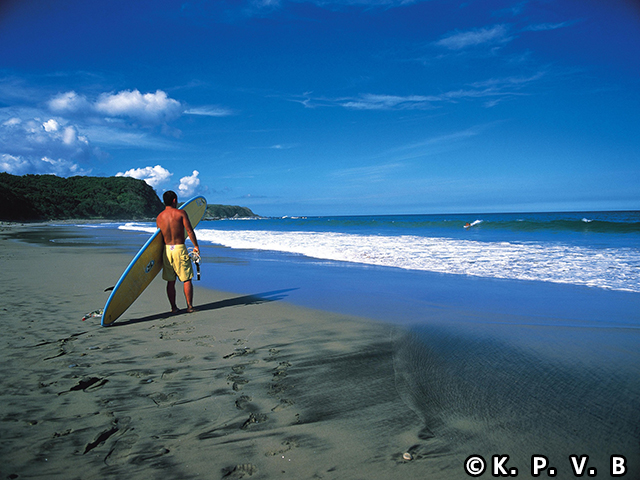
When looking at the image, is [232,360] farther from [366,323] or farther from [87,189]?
[87,189]

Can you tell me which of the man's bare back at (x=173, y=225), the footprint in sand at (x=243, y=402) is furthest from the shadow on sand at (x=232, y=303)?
the footprint in sand at (x=243, y=402)

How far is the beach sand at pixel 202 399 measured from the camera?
6.05ft

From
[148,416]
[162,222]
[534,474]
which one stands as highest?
[162,222]

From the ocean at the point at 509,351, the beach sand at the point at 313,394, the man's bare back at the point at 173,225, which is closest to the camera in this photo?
the beach sand at the point at 313,394

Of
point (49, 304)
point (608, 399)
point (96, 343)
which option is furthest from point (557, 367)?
point (49, 304)

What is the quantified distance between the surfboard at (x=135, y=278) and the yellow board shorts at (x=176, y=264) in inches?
8.8

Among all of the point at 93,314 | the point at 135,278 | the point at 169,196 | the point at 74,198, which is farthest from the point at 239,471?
the point at 74,198

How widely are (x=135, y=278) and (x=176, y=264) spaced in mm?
587

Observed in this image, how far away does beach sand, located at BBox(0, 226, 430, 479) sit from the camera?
1845mm

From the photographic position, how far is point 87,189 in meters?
91.2

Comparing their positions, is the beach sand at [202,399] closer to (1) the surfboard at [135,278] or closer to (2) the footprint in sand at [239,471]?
(2) the footprint in sand at [239,471]

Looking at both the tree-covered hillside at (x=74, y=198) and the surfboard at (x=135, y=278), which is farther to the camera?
the tree-covered hillside at (x=74, y=198)

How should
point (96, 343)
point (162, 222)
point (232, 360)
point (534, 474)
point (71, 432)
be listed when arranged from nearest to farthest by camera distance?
point (534, 474) → point (71, 432) → point (232, 360) → point (96, 343) → point (162, 222)

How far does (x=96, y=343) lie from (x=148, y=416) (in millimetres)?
1930
